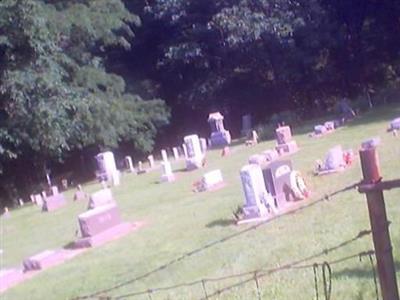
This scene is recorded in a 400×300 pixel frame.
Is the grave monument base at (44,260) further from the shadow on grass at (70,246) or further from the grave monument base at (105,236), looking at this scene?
the shadow on grass at (70,246)

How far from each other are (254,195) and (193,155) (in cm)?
1021

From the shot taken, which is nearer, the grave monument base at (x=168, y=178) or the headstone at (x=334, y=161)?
the headstone at (x=334, y=161)

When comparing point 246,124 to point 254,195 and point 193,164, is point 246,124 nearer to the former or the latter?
point 193,164

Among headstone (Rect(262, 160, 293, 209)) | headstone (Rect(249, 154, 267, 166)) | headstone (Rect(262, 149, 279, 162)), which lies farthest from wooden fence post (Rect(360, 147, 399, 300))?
headstone (Rect(262, 149, 279, 162))

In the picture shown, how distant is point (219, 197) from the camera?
13867 mm

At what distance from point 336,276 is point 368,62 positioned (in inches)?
936

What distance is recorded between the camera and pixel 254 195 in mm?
11117

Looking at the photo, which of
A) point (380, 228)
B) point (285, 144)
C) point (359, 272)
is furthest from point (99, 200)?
point (380, 228)

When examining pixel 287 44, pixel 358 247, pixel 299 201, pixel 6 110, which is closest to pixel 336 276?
pixel 358 247

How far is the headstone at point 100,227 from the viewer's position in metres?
12.3

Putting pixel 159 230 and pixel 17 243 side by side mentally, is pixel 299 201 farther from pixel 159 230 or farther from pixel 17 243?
pixel 17 243

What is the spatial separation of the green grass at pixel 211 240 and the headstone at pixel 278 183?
435 mm

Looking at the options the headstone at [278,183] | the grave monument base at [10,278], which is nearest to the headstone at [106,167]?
the grave monument base at [10,278]

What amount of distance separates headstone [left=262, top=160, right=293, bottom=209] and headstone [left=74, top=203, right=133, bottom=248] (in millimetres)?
2617
